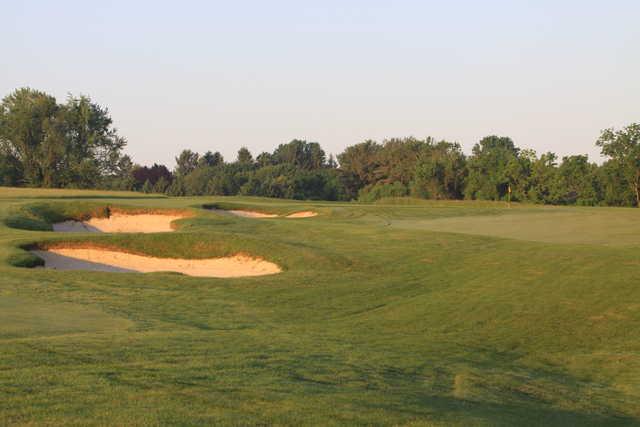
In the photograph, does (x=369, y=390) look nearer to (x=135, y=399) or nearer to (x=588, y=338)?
(x=135, y=399)

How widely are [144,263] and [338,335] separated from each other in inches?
437

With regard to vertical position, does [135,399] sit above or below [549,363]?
above

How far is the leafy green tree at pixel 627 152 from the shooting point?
67.1 m

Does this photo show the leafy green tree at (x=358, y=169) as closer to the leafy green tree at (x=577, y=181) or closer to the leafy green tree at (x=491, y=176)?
the leafy green tree at (x=491, y=176)

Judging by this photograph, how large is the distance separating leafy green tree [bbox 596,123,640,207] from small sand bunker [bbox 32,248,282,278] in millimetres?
54340

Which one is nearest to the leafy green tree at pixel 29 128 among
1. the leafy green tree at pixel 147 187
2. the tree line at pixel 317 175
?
the tree line at pixel 317 175

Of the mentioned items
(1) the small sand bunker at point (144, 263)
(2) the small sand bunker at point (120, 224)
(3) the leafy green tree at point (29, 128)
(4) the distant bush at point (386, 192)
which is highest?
(3) the leafy green tree at point (29, 128)

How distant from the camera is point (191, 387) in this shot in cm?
784

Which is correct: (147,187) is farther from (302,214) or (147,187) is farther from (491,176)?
(302,214)

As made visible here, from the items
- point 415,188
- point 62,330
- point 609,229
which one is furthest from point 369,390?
point 415,188

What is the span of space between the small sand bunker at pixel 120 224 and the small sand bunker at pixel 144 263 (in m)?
9.89

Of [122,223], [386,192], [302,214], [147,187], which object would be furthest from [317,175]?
[122,223]

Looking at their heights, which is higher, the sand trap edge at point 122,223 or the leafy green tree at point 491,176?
the leafy green tree at point 491,176

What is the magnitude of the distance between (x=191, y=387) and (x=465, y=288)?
35.2 ft
